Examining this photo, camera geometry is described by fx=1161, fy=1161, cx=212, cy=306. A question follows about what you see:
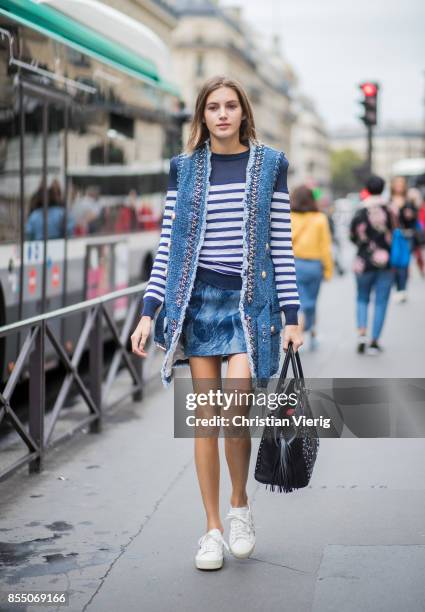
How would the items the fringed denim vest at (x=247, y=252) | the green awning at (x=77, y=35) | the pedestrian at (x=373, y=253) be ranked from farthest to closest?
the pedestrian at (x=373, y=253) < the green awning at (x=77, y=35) < the fringed denim vest at (x=247, y=252)

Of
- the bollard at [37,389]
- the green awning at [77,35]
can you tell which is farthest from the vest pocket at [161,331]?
the green awning at [77,35]

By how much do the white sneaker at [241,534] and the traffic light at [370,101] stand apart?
1720 centimetres

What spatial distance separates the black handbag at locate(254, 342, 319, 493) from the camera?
4.50 metres

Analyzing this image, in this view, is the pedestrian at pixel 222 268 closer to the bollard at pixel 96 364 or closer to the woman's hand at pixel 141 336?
the woman's hand at pixel 141 336

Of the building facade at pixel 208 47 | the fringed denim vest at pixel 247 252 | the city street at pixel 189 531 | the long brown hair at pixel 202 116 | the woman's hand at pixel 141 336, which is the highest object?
the building facade at pixel 208 47

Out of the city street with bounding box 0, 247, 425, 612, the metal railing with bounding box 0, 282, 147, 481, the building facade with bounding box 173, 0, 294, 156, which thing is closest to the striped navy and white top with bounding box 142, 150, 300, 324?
the city street with bounding box 0, 247, 425, 612

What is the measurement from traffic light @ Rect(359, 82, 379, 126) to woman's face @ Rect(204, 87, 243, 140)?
1705 centimetres

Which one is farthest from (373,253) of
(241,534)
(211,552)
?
(211,552)

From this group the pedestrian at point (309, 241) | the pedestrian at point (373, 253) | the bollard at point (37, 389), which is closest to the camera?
the bollard at point (37, 389)

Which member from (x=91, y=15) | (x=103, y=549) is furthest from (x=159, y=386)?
(x=103, y=549)

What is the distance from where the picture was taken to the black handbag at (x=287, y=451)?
4.50 m

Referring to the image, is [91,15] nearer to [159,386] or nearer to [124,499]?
[159,386]

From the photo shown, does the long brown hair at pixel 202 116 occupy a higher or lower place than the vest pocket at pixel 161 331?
higher

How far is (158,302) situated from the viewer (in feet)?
15.2
